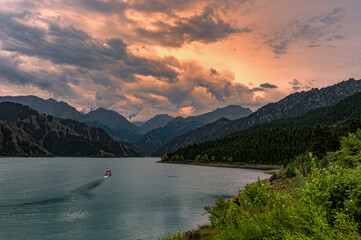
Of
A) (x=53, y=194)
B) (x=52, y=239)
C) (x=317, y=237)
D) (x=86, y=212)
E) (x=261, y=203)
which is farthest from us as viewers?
(x=53, y=194)

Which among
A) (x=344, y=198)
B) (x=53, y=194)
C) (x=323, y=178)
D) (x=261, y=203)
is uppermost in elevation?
(x=323, y=178)

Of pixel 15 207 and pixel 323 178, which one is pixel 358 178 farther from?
pixel 15 207

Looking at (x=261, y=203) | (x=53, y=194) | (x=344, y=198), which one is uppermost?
(x=344, y=198)

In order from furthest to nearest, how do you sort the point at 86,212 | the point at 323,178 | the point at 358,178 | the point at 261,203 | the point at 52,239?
the point at 86,212 → the point at 52,239 → the point at 261,203 → the point at 323,178 → the point at 358,178

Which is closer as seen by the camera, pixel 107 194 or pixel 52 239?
pixel 52 239

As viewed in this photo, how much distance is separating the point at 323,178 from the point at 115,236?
125 feet

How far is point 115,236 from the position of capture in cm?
4334

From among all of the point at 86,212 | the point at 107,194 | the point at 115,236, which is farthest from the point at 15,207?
the point at 115,236

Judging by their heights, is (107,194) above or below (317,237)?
below

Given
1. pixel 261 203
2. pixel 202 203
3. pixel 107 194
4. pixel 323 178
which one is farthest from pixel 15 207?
pixel 323 178

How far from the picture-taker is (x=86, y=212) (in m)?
59.8

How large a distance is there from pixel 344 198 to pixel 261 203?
11.1m

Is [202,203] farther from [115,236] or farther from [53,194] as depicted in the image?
[53,194]

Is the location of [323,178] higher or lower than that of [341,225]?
higher
